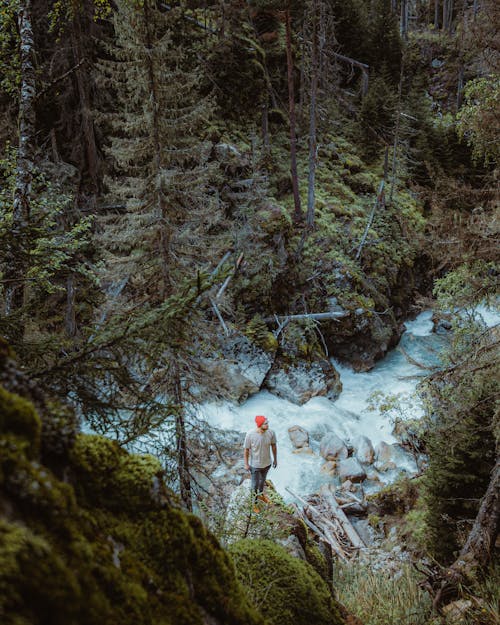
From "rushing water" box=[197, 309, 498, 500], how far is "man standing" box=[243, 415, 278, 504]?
2925 millimetres

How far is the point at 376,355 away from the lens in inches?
595

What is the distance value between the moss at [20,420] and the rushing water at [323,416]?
8634 mm

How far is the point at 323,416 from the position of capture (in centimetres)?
1202

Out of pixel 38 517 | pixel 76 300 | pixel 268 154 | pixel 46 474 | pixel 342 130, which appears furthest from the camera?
pixel 342 130

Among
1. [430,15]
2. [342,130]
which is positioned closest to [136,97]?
[342,130]

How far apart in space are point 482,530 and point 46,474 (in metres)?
6.19

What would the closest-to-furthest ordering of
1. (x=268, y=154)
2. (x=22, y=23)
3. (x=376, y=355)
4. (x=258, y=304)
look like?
(x=22, y=23), (x=258, y=304), (x=376, y=355), (x=268, y=154)

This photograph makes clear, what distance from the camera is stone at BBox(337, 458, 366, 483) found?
9.72 meters

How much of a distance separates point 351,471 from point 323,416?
7.88ft

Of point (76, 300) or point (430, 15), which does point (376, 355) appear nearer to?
point (76, 300)

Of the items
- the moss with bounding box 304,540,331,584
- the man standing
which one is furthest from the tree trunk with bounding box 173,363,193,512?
the moss with bounding box 304,540,331,584

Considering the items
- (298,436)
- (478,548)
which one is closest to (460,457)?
(478,548)

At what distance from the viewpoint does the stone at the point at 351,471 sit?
972 cm

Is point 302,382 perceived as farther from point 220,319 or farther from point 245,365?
point 220,319
